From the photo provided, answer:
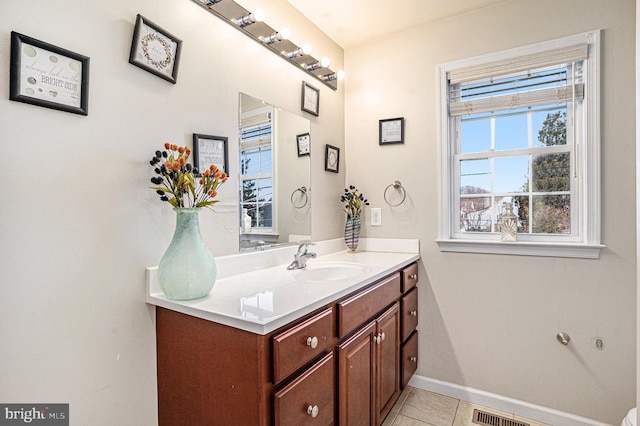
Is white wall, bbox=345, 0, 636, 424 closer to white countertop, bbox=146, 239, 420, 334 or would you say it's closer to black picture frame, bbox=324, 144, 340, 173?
black picture frame, bbox=324, 144, 340, 173

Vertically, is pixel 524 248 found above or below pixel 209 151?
below

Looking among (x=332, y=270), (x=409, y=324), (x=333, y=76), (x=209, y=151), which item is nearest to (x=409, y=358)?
(x=409, y=324)

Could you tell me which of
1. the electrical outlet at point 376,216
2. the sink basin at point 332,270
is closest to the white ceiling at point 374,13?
the electrical outlet at point 376,216

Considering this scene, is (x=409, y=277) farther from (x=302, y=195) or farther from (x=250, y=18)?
(x=250, y=18)

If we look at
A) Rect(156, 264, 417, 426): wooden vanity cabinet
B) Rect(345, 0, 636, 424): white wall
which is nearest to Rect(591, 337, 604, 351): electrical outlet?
Rect(345, 0, 636, 424): white wall

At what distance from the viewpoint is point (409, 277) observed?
2.08 meters

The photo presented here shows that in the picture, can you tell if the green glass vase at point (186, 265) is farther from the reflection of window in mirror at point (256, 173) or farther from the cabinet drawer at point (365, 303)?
the cabinet drawer at point (365, 303)

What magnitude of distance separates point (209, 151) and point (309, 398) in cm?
107

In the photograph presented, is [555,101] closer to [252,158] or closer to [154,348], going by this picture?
[252,158]

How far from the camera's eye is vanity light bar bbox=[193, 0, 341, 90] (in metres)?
1.50

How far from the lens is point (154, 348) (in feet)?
4.10

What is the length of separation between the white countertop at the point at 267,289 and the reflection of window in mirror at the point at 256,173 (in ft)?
0.62

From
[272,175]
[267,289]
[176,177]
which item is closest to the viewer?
[176,177]

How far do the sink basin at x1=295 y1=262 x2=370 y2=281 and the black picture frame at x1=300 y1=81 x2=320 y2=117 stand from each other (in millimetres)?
997
